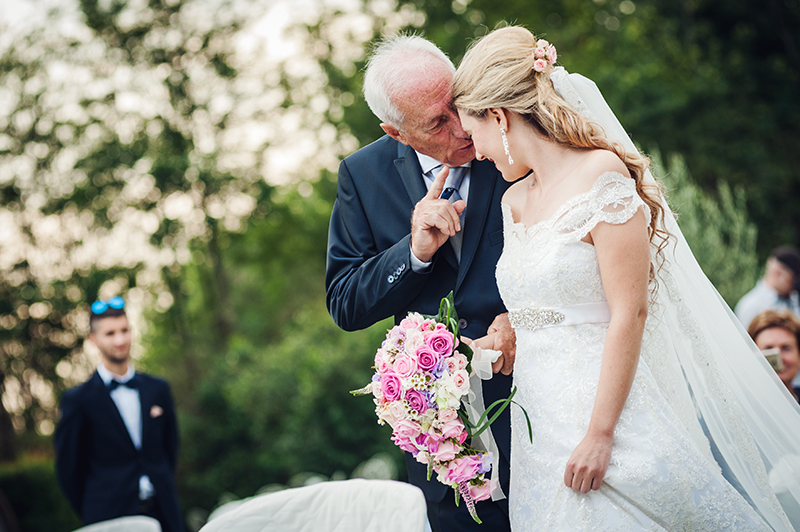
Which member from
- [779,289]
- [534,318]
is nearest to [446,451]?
[534,318]

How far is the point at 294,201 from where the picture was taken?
16062 mm

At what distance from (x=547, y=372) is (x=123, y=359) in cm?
379

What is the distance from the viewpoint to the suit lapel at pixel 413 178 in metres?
2.48

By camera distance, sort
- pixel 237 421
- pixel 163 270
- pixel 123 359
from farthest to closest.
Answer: pixel 163 270
pixel 237 421
pixel 123 359

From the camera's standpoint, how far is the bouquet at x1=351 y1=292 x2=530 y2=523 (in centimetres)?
206

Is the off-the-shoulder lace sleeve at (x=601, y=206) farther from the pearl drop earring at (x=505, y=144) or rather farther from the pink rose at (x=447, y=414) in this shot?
the pink rose at (x=447, y=414)

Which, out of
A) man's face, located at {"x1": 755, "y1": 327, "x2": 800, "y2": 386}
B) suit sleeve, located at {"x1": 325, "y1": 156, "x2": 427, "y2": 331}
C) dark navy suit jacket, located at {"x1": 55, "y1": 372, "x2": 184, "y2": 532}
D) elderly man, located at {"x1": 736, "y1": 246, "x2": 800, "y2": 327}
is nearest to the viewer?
suit sleeve, located at {"x1": 325, "y1": 156, "x2": 427, "y2": 331}

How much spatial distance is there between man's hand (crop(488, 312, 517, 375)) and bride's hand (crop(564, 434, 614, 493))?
0.44 meters

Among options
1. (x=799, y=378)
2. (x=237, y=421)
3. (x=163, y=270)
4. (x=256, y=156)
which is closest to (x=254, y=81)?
(x=256, y=156)

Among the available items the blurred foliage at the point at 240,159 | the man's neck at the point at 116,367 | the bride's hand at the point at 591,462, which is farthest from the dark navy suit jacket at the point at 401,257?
the blurred foliage at the point at 240,159

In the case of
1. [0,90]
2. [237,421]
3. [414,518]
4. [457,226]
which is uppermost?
[0,90]

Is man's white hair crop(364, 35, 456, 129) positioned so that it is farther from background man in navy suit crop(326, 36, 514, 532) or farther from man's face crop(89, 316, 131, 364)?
man's face crop(89, 316, 131, 364)

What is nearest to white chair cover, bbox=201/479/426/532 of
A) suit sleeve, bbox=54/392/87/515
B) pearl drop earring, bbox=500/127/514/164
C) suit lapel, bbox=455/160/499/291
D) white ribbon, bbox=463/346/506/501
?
white ribbon, bbox=463/346/506/501

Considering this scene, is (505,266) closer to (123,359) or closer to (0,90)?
(123,359)
